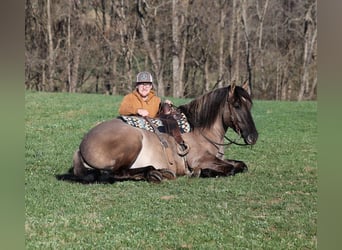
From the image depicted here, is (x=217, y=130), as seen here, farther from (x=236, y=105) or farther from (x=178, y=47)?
(x=178, y=47)

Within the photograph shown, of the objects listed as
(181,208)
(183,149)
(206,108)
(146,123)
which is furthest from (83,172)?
(206,108)

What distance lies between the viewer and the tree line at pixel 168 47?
1548 cm

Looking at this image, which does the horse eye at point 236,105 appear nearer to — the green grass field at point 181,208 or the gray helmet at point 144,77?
the green grass field at point 181,208

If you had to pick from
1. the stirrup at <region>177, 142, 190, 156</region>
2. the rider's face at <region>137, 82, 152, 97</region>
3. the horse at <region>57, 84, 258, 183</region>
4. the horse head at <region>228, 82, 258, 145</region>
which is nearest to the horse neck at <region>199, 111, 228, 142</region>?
the horse at <region>57, 84, 258, 183</region>

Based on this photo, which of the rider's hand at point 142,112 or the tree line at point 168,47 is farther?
the tree line at point 168,47

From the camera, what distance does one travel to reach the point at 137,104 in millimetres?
5113

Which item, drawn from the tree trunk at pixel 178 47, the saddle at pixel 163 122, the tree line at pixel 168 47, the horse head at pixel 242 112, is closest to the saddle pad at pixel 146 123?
the saddle at pixel 163 122

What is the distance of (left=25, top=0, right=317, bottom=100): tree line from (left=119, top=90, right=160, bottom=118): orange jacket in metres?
9.33

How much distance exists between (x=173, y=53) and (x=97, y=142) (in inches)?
442

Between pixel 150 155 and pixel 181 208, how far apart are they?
3.39 feet

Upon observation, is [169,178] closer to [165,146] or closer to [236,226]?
[165,146]

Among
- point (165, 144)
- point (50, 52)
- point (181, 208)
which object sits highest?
point (50, 52)

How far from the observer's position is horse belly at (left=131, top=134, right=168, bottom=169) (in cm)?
482

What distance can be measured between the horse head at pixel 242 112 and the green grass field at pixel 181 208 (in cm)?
45
